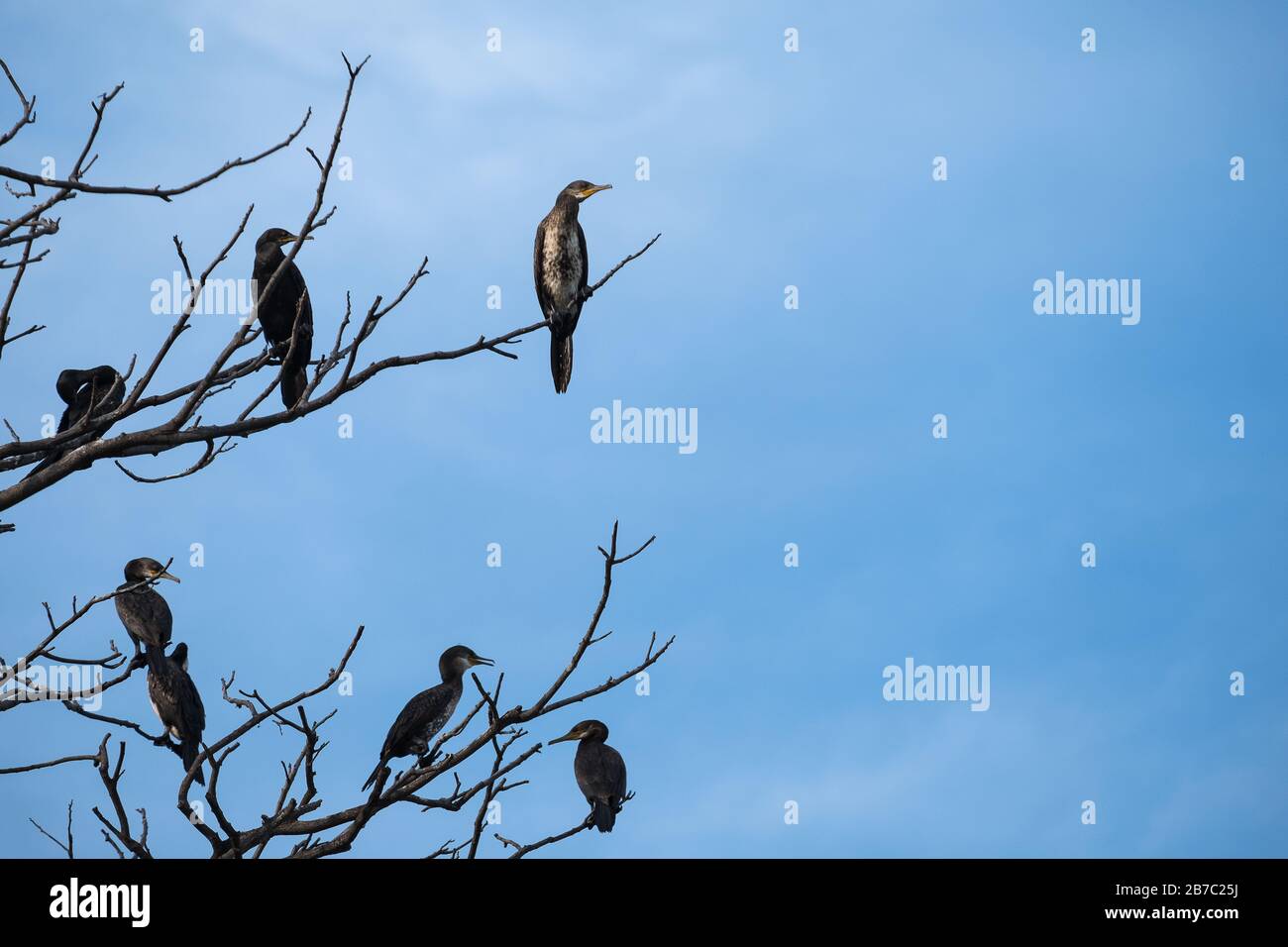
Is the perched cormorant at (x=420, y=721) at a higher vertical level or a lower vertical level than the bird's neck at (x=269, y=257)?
lower

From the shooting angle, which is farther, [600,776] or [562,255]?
[562,255]

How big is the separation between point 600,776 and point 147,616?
10.3 ft

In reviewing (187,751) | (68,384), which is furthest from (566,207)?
(187,751)

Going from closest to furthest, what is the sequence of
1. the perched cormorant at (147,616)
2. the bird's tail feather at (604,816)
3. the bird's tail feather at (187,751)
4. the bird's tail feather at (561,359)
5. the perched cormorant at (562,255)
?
1. the bird's tail feather at (187,751)
2. the perched cormorant at (147,616)
3. the bird's tail feather at (604,816)
4. the bird's tail feather at (561,359)
5. the perched cormorant at (562,255)

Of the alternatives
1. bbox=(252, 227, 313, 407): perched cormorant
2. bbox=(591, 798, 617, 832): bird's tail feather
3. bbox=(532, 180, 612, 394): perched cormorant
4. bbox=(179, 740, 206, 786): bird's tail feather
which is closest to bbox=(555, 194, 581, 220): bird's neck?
bbox=(532, 180, 612, 394): perched cormorant

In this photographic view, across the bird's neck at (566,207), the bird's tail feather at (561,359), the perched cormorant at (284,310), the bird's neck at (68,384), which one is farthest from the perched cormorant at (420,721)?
the bird's neck at (566,207)

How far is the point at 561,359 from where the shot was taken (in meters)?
10.3

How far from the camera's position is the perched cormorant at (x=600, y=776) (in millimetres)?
8836

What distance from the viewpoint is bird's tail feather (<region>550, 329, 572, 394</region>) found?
10.1 m

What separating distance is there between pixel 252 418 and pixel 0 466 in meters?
0.85

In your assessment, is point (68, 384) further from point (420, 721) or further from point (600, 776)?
point (600, 776)

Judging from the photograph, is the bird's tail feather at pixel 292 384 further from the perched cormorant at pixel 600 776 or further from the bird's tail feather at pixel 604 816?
the bird's tail feather at pixel 604 816

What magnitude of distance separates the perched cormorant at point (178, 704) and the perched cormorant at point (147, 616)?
10 cm
